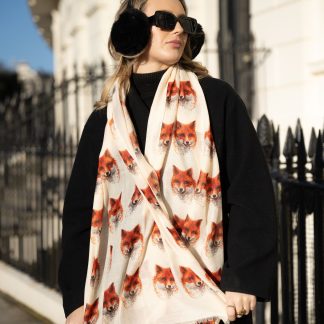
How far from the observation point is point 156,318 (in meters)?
2.10

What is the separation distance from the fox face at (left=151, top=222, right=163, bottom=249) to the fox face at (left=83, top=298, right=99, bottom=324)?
0.34 m

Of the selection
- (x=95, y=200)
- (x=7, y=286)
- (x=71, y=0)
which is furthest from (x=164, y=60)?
(x=71, y=0)

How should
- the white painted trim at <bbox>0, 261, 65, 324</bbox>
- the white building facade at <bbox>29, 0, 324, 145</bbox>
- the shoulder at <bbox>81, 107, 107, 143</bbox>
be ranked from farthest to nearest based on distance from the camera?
the white building facade at <bbox>29, 0, 324, 145</bbox> < the white painted trim at <bbox>0, 261, 65, 324</bbox> < the shoulder at <bbox>81, 107, 107, 143</bbox>

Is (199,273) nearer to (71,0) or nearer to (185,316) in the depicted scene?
(185,316)

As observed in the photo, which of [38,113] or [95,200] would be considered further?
[38,113]

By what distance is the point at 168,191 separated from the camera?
215 cm

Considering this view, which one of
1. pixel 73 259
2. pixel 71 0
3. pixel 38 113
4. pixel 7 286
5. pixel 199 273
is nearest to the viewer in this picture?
pixel 199 273

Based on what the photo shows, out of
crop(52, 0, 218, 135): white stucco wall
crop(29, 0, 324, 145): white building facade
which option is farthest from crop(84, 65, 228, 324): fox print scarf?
crop(52, 0, 218, 135): white stucco wall

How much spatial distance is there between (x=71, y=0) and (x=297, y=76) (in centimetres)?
992

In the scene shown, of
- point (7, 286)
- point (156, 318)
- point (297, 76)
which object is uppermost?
point (297, 76)

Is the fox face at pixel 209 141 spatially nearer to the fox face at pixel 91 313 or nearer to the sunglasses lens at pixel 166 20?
the sunglasses lens at pixel 166 20

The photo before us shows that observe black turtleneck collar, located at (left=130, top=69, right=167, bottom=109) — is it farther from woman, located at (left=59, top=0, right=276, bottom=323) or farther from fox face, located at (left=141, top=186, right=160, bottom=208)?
fox face, located at (left=141, top=186, right=160, bottom=208)

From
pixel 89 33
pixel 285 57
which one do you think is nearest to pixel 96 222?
pixel 285 57

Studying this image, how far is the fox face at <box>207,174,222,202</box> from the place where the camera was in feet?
6.94
